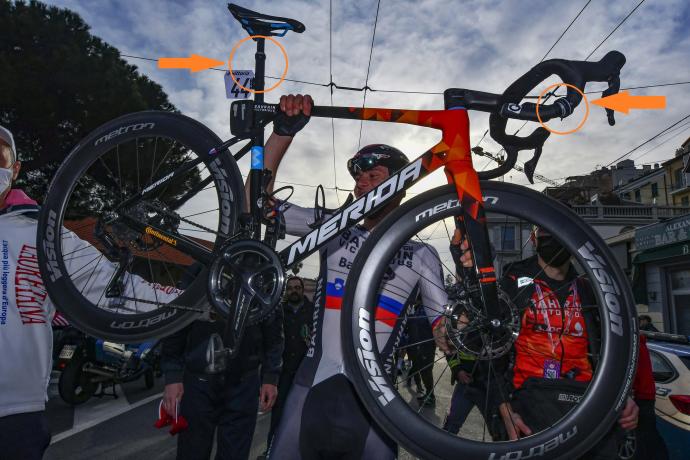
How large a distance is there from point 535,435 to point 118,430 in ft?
20.3

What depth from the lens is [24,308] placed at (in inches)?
95.5

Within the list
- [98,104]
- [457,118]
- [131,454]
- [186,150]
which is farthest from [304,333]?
[98,104]

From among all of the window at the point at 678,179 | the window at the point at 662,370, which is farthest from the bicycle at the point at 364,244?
the window at the point at 678,179

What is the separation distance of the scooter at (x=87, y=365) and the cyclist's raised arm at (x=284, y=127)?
5544mm

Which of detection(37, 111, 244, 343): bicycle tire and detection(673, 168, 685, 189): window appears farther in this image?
detection(673, 168, 685, 189): window

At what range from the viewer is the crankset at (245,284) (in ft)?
7.25

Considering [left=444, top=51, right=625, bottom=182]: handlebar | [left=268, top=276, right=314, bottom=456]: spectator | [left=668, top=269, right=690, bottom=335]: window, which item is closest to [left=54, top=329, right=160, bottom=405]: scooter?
[left=268, top=276, right=314, bottom=456]: spectator

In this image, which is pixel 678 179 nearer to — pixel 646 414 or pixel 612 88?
pixel 646 414

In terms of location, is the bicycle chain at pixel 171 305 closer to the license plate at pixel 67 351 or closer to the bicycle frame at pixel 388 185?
the bicycle frame at pixel 388 185

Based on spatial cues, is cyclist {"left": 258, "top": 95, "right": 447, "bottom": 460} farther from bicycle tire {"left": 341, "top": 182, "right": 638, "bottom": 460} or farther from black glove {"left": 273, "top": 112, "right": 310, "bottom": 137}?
bicycle tire {"left": 341, "top": 182, "right": 638, "bottom": 460}

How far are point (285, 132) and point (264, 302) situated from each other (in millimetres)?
924

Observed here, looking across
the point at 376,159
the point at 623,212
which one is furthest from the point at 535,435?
the point at 623,212

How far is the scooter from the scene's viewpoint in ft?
24.2

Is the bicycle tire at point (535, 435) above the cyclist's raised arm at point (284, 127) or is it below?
below
